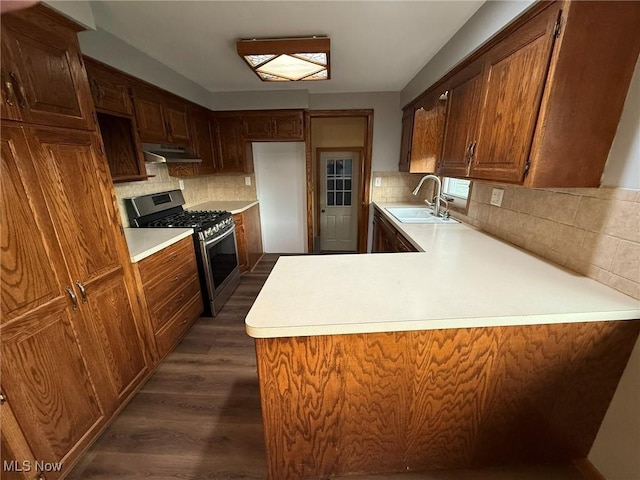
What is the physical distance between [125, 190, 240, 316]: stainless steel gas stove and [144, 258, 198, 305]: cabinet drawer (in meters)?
0.16

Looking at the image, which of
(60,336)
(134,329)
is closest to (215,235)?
(134,329)

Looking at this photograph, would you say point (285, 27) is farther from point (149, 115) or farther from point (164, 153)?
point (164, 153)

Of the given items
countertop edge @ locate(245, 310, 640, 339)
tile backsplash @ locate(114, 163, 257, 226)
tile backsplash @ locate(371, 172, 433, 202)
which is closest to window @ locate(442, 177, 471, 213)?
tile backsplash @ locate(371, 172, 433, 202)

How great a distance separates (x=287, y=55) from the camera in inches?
73.0

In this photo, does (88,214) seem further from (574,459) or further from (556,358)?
(574,459)

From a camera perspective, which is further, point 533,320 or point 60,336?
point 60,336

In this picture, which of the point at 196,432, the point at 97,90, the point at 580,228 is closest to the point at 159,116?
the point at 97,90

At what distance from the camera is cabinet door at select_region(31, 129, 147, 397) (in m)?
1.13

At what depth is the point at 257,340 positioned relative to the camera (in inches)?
36.2

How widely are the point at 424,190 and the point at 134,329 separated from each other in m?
3.43

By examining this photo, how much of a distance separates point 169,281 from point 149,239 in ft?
1.18

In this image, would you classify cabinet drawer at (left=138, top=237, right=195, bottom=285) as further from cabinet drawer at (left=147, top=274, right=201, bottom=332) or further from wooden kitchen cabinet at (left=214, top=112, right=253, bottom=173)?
wooden kitchen cabinet at (left=214, top=112, right=253, bottom=173)

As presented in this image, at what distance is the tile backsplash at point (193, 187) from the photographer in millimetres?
2258

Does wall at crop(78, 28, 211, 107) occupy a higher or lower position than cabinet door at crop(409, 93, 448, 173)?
higher
